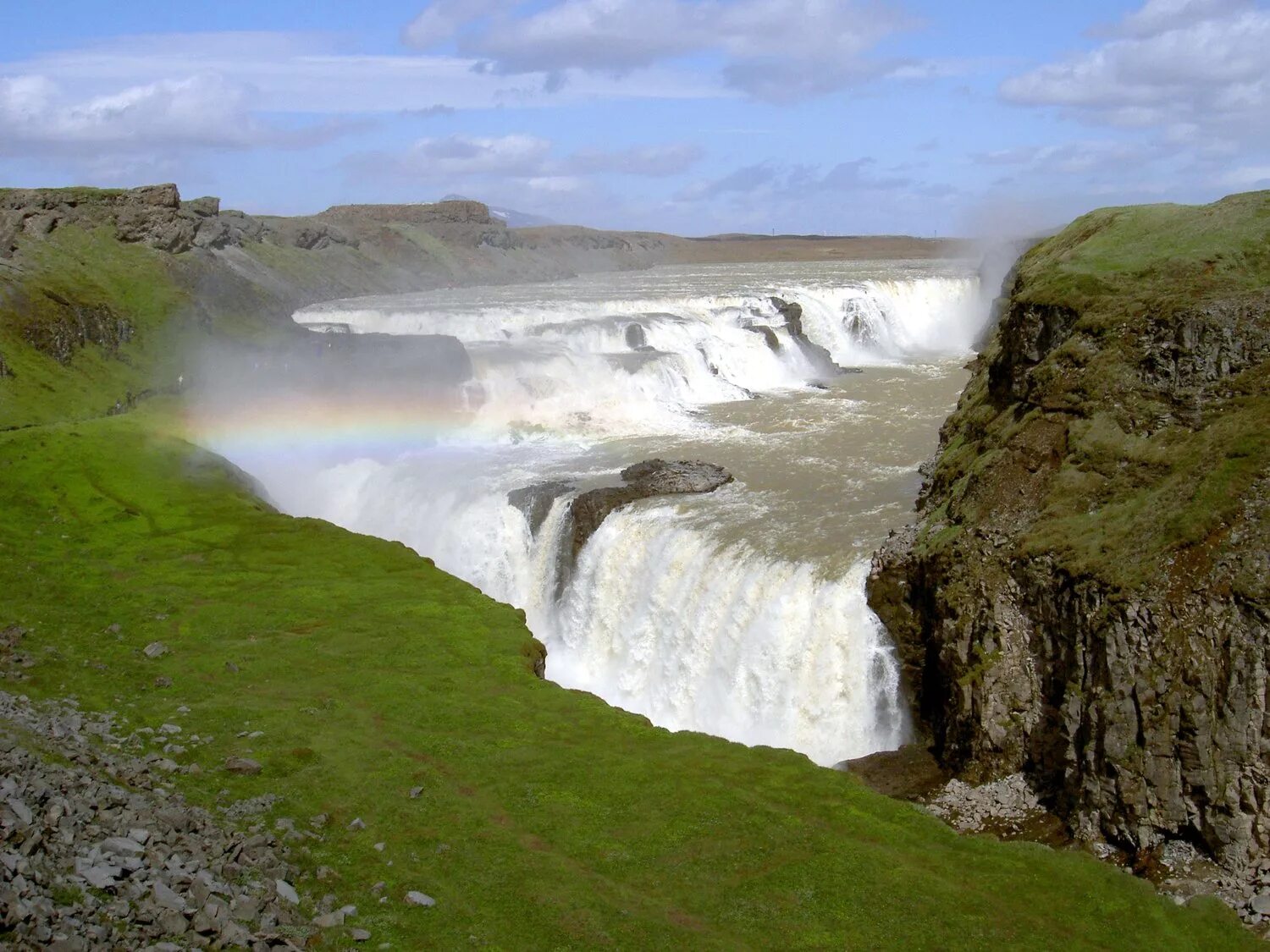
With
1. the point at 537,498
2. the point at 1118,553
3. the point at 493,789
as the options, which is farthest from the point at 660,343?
the point at 493,789

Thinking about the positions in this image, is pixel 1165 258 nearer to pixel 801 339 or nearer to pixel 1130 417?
pixel 1130 417

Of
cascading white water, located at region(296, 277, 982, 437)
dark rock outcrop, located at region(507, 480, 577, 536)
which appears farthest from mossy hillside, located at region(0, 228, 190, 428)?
dark rock outcrop, located at region(507, 480, 577, 536)

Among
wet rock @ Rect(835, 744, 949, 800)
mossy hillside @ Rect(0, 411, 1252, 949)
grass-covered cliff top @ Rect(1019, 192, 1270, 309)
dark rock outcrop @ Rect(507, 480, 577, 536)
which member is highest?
grass-covered cliff top @ Rect(1019, 192, 1270, 309)

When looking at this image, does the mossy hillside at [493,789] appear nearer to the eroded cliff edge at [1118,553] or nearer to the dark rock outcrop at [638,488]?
the eroded cliff edge at [1118,553]

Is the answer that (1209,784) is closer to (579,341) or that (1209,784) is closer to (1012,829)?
Result: (1012,829)

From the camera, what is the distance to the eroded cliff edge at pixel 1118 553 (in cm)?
1970

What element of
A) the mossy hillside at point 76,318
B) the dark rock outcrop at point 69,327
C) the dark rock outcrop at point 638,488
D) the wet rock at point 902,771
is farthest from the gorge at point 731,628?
the dark rock outcrop at point 69,327

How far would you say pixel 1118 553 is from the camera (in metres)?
22.0

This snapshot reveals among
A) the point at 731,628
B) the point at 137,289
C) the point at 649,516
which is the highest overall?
the point at 137,289

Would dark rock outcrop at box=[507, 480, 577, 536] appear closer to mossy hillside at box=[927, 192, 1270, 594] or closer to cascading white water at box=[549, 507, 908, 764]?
cascading white water at box=[549, 507, 908, 764]

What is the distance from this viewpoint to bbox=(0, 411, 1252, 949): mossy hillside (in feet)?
51.0

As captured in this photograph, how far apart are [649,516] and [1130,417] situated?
46.2 feet

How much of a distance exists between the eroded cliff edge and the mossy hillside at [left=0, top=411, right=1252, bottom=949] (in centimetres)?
337

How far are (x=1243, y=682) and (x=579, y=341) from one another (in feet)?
155
